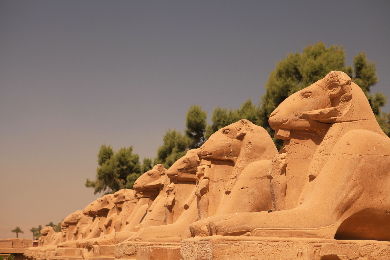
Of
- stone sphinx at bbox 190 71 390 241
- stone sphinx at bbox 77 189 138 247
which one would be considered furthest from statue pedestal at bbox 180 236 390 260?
stone sphinx at bbox 77 189 138 247

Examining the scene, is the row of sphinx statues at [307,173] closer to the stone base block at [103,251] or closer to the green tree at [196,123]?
the stone base block at [103,251]

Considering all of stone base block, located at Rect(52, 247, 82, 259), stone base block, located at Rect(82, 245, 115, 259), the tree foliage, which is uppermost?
the tree foliage

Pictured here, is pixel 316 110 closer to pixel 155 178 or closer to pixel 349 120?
pixel 349 120

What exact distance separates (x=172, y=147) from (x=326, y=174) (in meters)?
17.5

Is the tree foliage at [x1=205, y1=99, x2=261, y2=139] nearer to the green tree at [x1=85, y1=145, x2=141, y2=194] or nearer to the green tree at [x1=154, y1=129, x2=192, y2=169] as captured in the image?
the green tree at [x1=154, y1=129, x2=192, y2=169]

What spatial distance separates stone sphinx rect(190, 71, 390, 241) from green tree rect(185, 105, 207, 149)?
15136 mm

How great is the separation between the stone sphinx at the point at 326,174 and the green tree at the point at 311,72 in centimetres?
891

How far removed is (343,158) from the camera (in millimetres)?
5230

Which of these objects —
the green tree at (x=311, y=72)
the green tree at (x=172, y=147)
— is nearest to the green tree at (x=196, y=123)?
the green tree at (x=172, y=147)

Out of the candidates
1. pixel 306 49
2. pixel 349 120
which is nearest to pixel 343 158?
pixel 349 120

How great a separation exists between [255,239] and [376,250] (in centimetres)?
134

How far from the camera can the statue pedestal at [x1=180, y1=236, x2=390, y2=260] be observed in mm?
4566

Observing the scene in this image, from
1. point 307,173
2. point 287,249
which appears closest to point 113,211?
point 307,173

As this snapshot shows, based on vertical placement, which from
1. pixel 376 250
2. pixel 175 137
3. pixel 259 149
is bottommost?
pixel 376 250
